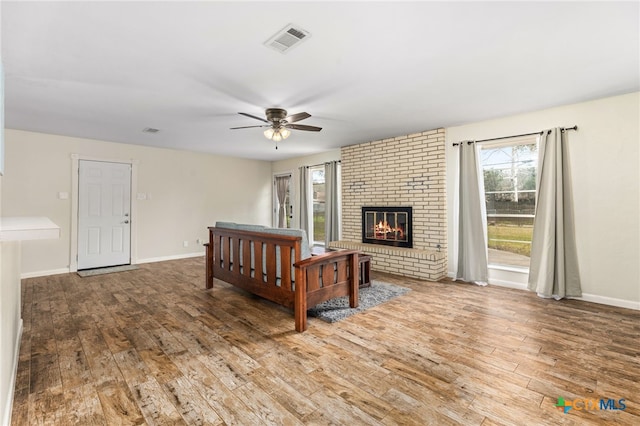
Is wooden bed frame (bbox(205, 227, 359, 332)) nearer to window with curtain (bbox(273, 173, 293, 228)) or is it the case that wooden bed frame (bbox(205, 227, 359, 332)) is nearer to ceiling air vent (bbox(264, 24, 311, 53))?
ceiling air vent (bbox(264, 24, 311, 53))

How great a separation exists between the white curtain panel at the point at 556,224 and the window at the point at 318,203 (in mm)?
4310

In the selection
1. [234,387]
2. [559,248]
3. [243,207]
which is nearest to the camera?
[234,387]

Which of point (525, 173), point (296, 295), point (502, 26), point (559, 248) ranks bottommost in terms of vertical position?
point (296, 295)

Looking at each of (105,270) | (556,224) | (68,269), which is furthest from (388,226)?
(68,269)

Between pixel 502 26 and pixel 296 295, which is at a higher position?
pixel 502 26

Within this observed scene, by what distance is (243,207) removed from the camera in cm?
779

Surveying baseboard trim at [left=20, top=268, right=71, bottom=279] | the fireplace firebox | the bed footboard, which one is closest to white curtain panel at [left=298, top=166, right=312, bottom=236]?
the fireplace firebox

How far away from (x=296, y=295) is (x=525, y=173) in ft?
12.1

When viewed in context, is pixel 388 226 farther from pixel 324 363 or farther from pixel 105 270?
pixel 105 270

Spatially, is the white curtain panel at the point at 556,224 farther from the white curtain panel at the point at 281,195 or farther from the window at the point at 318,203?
the white curtain panel at the point at 281,195

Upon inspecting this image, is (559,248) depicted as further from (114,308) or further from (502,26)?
(114,308)

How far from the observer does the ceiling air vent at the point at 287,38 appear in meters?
2.12

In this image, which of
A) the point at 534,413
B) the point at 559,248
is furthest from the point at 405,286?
the point at 534,413

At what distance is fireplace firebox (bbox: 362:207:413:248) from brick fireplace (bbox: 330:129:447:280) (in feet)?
0.24
